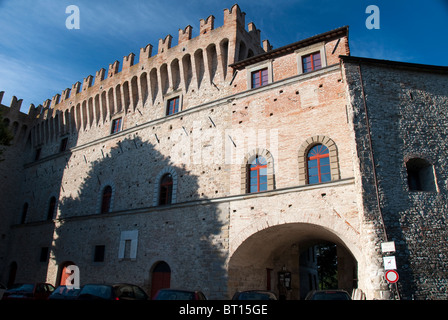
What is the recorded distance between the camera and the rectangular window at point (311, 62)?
48.1ft

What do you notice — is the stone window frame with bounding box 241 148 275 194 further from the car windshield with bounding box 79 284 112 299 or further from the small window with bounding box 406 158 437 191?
the car windshield with bounding box 79 284 112 299

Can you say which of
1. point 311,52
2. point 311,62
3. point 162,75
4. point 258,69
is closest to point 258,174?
point 258,69

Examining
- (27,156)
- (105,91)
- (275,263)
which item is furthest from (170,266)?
(27,156)

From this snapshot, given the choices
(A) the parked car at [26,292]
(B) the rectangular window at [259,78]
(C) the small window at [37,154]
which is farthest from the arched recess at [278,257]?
(C) the small window at [37,154]

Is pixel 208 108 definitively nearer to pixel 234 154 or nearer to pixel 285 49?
pixel 234 154

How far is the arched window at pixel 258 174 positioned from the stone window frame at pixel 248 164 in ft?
0.36

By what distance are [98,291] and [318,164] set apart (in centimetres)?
891

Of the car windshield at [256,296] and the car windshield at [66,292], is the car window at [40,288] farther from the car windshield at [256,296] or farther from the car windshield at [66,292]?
the car windshield at [256,296]

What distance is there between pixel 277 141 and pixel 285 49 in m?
4.57

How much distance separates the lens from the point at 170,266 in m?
15.0

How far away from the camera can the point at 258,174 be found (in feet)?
47.1

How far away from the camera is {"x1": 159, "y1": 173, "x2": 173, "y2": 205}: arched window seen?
16.8 metres

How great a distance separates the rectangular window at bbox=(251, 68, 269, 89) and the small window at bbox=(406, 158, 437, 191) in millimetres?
7290

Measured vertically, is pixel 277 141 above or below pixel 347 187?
above
